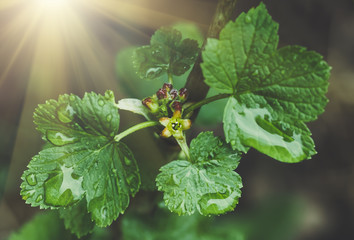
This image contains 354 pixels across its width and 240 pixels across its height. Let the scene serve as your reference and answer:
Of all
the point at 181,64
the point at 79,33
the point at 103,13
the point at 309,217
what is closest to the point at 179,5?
the point at 103,13

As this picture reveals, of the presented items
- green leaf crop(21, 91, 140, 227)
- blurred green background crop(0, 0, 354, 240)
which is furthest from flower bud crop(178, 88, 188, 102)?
blurred green background crop(0, 0, 354, 240)

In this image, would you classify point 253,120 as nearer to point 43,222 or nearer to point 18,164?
point 43,222

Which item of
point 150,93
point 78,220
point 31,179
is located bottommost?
point 78,220

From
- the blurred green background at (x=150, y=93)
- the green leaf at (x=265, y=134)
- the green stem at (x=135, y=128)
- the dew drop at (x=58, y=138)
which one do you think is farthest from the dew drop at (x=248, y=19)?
the blurred green background at (x=150, y=93)

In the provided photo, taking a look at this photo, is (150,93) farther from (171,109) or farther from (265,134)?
(265,134)

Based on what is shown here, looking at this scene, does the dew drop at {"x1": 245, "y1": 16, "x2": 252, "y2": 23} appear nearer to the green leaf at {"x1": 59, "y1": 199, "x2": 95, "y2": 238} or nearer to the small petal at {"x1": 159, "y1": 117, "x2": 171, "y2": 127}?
the small petal at {"x1": 159, "y1": 117, "x2": 171, "y2": 127}

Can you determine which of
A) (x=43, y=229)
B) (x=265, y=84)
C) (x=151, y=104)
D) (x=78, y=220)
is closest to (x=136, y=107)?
(x=151, y=104)
